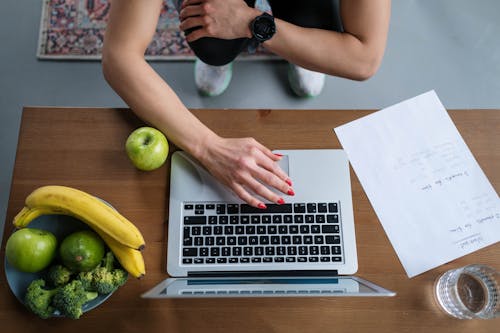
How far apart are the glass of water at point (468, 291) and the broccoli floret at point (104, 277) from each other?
0.65m

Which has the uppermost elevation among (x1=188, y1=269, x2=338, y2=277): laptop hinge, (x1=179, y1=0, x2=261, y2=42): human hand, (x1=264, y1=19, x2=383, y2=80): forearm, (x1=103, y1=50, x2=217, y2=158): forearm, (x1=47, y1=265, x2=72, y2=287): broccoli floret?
(x1=179, y1=0, x2=261, y2=42): human hand

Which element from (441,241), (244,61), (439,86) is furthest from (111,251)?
(439,86)

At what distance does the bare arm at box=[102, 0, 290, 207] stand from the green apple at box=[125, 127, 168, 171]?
33 millimetres

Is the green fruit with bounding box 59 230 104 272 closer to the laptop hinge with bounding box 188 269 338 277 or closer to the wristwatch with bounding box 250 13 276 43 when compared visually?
the laptop hinge with bounding box 188 269 338 277

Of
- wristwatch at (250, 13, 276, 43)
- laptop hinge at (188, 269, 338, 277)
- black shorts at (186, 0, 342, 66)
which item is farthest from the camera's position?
black shorts at (186, 0, 342, 66)

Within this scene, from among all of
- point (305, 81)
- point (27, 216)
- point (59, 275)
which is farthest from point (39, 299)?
point (305, 81)

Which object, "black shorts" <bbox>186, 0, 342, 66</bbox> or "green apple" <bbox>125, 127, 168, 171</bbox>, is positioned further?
"black shorts" <bbox>186, 0, 342, 66</bbox>

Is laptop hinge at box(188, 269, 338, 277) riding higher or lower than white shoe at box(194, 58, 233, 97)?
lower

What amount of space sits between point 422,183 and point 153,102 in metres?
0.64

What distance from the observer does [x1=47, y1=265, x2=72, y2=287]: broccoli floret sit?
71 centimetres

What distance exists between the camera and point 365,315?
772mm

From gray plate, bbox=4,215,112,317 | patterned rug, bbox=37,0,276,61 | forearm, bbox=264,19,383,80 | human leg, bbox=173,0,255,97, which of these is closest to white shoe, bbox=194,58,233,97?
human leg, bbox=173,0,255,97

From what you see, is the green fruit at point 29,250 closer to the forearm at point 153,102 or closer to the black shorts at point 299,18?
the forearm at point 153,102

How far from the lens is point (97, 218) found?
699 mm
